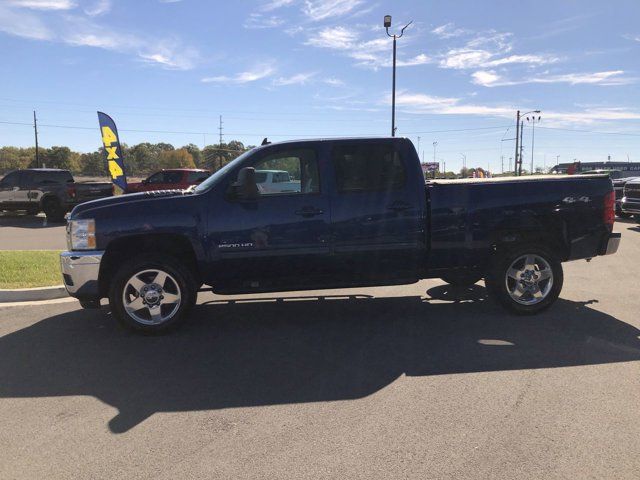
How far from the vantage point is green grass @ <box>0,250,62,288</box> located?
7250mm

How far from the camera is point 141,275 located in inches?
210

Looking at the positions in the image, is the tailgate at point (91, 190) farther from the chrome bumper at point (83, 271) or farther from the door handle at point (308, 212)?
the door handle at point (308, 212)

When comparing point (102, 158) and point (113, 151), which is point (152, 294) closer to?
point (113, 151)

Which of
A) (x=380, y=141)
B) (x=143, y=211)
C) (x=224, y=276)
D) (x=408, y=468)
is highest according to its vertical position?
(x=380, y=141)

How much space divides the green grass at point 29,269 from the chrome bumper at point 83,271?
2252 millimetres

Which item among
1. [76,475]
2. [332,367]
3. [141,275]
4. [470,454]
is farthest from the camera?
[141,275]

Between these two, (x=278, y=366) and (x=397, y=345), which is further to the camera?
(x=397, y=345)

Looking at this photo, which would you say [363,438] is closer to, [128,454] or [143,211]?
[128,454]

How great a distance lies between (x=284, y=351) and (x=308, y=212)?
4.88 ft

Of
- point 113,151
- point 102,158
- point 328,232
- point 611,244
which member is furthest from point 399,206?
point 102,158

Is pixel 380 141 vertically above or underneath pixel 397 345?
above

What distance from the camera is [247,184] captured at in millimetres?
5199

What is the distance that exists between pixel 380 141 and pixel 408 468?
3762 millimetres

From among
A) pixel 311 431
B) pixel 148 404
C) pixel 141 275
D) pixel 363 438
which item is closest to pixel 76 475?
pixel 148 404
